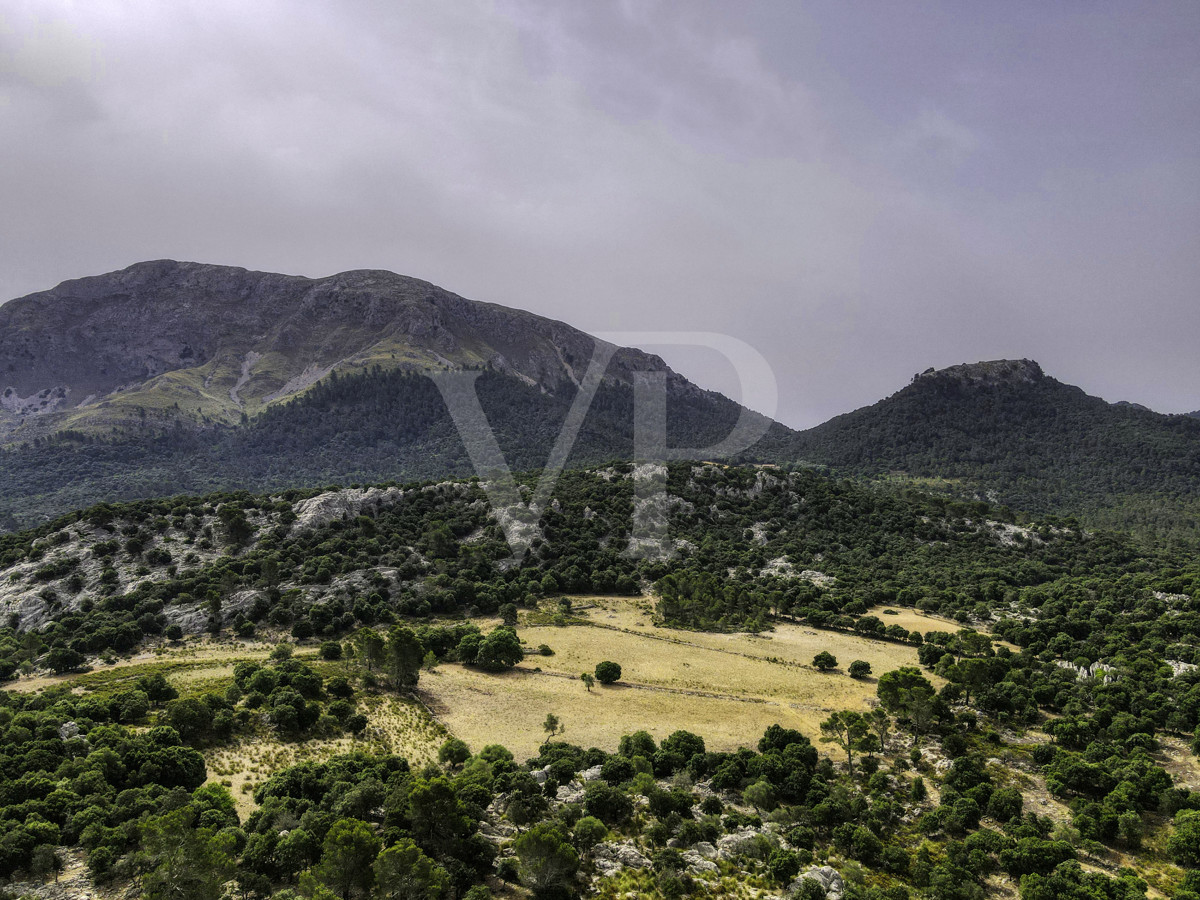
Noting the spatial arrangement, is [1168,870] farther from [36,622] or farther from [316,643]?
[36,622]

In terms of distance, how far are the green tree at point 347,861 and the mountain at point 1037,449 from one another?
14618 cm

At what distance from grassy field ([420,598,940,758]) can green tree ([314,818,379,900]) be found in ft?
54.4

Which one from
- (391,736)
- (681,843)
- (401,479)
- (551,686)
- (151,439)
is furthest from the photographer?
(151,439)

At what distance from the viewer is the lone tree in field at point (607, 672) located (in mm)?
50969

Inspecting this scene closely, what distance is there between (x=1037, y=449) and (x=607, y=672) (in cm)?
17201

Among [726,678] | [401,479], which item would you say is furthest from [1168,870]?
[401,479]

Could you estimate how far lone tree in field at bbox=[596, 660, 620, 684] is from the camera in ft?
167

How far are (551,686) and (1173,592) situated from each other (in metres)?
76.5

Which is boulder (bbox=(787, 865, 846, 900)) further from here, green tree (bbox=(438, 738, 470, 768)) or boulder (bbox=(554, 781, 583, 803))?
green tree (bbox=(438, 738, 470, 768))

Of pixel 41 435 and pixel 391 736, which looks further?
pixel 41 435

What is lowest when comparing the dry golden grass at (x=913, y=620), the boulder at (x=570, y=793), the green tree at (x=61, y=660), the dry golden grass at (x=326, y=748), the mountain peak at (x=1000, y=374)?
the green tree at (x=61, y=660)

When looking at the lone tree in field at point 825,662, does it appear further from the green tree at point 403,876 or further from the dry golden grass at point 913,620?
the green tree at point 403,876

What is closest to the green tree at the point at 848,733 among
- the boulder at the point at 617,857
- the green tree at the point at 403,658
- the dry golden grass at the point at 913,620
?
the boulder at the point at 617,857

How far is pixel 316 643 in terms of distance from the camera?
199ft
